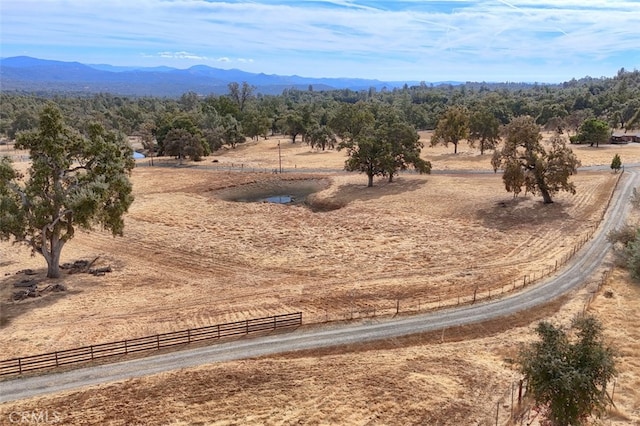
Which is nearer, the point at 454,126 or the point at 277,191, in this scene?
the point at 277,191

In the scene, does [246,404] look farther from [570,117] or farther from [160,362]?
[570,117]

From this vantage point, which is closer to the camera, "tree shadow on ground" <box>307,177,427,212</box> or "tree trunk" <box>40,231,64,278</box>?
"tree trunk" <box>40,231,64,278</box>

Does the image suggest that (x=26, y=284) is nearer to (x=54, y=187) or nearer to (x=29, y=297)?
(x=29, y=297)

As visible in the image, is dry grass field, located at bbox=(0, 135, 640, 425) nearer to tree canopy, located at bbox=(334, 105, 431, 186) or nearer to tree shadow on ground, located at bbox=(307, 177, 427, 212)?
tree shadow on ground, located at bbox=(307, 177, 427, 212)

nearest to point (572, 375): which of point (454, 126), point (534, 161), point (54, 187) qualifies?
point (54, 187)

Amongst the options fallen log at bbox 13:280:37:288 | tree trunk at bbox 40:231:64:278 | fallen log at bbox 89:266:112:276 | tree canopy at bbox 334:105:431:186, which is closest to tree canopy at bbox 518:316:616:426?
fallen log at bbox 89:266:112:276
